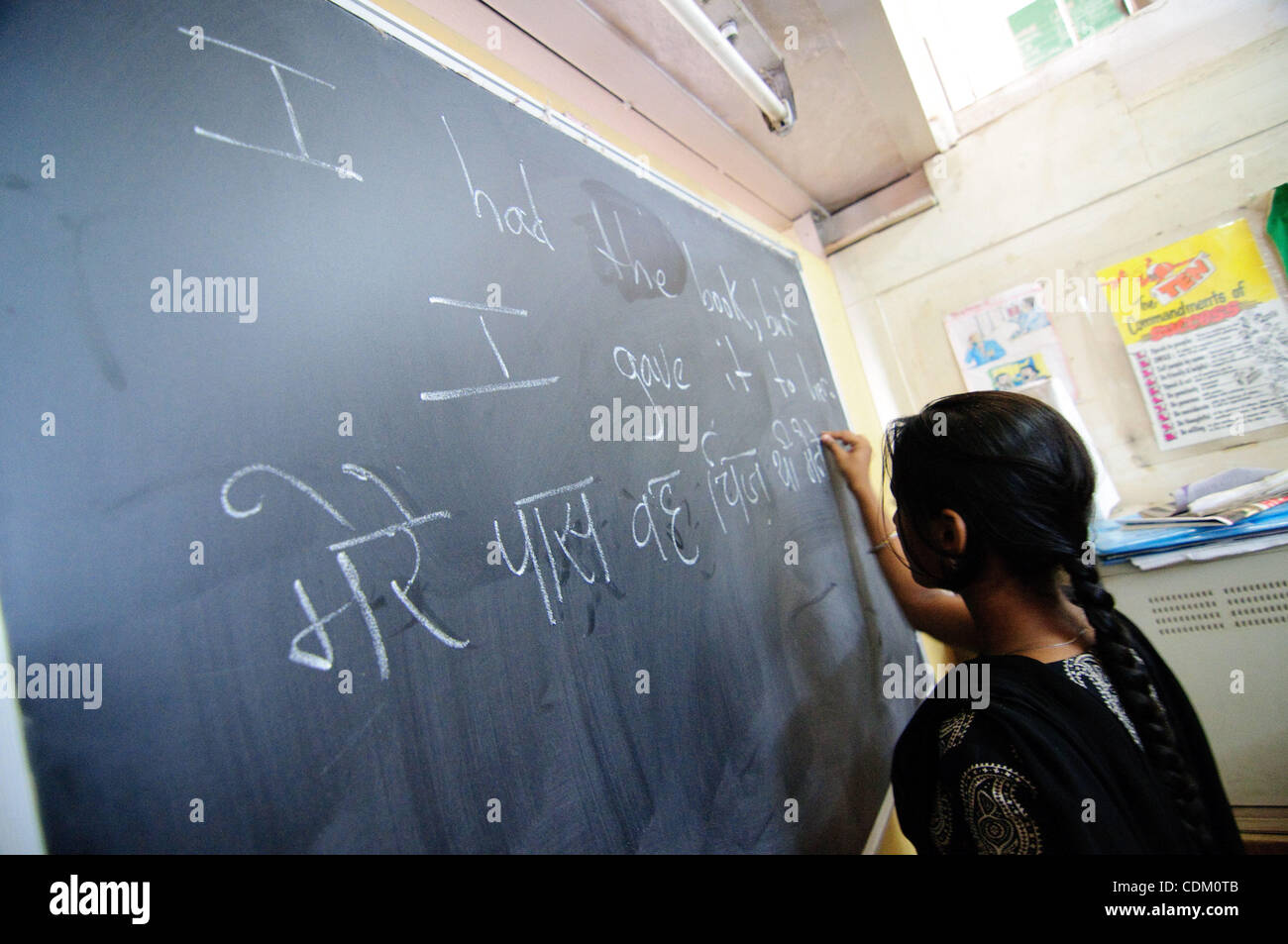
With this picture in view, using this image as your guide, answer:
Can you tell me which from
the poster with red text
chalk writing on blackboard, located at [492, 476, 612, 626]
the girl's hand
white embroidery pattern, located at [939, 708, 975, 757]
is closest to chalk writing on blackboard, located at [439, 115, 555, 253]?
chalk writing on blackboard, located at [492, 476, 612, 626]

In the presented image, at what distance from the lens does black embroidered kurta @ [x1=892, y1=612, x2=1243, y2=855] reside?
0.61 metres

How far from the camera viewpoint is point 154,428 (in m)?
0.38

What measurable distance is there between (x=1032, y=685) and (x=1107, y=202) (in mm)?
1996

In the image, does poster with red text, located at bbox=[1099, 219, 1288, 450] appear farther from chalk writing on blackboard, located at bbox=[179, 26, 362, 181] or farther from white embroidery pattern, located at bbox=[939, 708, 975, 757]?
chalk writing on blackboard, located at bbox=[179, 26, 362, 181]

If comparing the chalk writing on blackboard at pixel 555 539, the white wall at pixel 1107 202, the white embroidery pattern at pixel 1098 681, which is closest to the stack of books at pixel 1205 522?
the white wall at pixel 1107 202

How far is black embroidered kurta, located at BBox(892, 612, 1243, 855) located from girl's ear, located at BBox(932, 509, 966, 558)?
0.51 ft

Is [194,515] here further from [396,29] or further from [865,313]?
[865,313]

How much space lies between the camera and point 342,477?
0.47 metres

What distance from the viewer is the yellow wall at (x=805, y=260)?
720mm

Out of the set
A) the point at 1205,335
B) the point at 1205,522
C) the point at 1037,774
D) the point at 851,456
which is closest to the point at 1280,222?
the point at 1205,335

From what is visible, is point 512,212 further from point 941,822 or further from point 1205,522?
point 1205,522

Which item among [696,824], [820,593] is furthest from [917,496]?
[696,824]

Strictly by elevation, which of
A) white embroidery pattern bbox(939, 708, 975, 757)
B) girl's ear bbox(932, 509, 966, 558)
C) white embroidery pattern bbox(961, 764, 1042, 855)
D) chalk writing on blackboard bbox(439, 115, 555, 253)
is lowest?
white embroidery pattern bbox(961, 764, 1042, 855)
